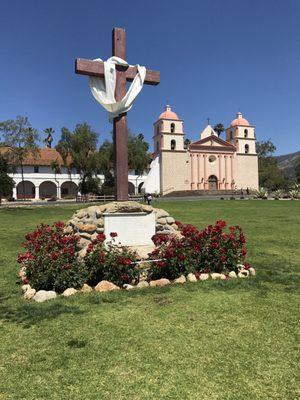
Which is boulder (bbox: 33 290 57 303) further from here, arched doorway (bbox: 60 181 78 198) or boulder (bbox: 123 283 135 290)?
arched doorway (bbox: 60 181 78 198)

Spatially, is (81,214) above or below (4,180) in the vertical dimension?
below

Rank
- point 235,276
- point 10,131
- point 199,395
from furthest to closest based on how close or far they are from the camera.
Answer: point 10,131, point 235,276, point 199,395

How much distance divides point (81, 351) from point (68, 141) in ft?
149

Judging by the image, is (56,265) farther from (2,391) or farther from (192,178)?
(192,178)

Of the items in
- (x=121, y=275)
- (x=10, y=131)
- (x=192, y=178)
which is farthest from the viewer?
(x=192, y=178)

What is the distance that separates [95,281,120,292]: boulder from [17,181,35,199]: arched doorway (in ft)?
166

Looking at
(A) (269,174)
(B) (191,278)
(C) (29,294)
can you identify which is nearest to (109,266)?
(C) (29,294)

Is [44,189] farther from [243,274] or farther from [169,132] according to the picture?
[243,274]

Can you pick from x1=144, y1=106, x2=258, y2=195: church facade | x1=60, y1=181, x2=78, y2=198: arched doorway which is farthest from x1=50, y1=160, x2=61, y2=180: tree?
x1=144, y1=106, x2=258, y2=195: church facade

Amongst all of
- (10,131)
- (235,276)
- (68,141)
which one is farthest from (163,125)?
(235,276)

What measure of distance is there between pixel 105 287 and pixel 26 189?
5238 cm

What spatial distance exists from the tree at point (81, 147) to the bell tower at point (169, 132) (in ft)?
39.7

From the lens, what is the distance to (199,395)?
274 cm

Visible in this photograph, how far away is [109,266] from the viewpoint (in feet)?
18.5
